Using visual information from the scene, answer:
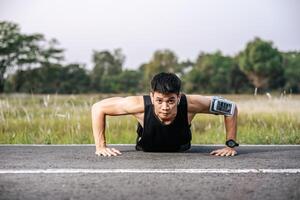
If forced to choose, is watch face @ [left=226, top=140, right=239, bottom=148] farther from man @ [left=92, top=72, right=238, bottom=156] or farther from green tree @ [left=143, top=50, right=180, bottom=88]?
green tree @ [left=143, top=50, right=180, bottom=88]

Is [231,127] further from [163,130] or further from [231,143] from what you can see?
[163,130]

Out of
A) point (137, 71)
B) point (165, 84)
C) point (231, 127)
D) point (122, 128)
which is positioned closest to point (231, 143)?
point (231, 127)

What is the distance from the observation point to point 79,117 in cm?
734

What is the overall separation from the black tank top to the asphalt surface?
13 centimetres

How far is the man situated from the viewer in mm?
3864

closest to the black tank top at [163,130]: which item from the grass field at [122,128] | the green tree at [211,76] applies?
the grass field at [122,128]

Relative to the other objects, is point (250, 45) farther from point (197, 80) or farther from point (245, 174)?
Answer: point (245, 174)

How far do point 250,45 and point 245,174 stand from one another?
65159mm

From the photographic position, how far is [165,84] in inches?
150

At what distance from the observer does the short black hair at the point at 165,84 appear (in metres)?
3.78

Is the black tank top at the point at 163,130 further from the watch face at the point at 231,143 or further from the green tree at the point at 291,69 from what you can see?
the green tree at the point at 291,69

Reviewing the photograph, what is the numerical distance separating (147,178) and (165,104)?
3.13ft

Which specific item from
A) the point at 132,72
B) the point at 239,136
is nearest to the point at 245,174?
the point at 239,136

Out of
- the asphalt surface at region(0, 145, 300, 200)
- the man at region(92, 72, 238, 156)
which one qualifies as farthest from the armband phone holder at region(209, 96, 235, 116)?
the asphalt surface at region(0, 145, 300, 200)
